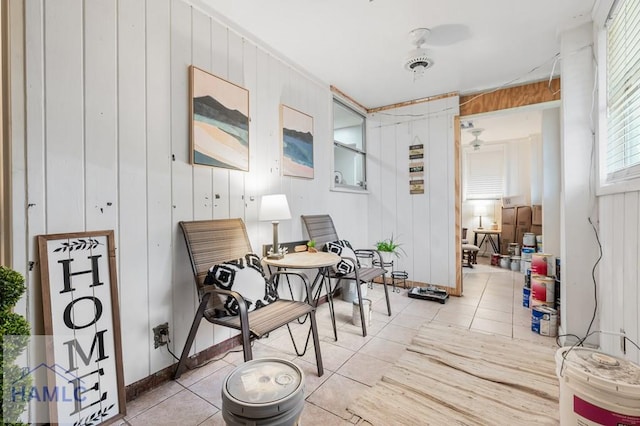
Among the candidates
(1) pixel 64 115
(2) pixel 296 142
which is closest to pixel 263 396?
(1) pixel 64 115

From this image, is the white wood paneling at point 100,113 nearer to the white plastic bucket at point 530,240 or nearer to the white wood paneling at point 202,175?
the white wood paneling at point 202,175

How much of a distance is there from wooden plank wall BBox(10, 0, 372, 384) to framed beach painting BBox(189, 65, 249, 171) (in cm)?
6

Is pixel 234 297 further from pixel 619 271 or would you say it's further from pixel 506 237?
pixel 506 237

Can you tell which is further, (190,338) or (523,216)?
(523,216)

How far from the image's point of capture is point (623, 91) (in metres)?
1.77

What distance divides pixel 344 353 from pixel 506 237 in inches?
200

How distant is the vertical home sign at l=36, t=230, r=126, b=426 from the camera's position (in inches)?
52.3

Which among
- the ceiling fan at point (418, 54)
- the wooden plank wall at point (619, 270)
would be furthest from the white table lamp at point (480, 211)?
the ceiling fan at point (418, 54)

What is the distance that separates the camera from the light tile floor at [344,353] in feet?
5.16

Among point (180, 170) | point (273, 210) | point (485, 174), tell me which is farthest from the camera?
point (485, 174)

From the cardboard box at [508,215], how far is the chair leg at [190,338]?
239 inches

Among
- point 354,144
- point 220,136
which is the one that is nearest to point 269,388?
point 220,136

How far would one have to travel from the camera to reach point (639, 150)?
1584mm

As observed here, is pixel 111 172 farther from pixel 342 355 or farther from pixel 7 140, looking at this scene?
pixel 342 355
